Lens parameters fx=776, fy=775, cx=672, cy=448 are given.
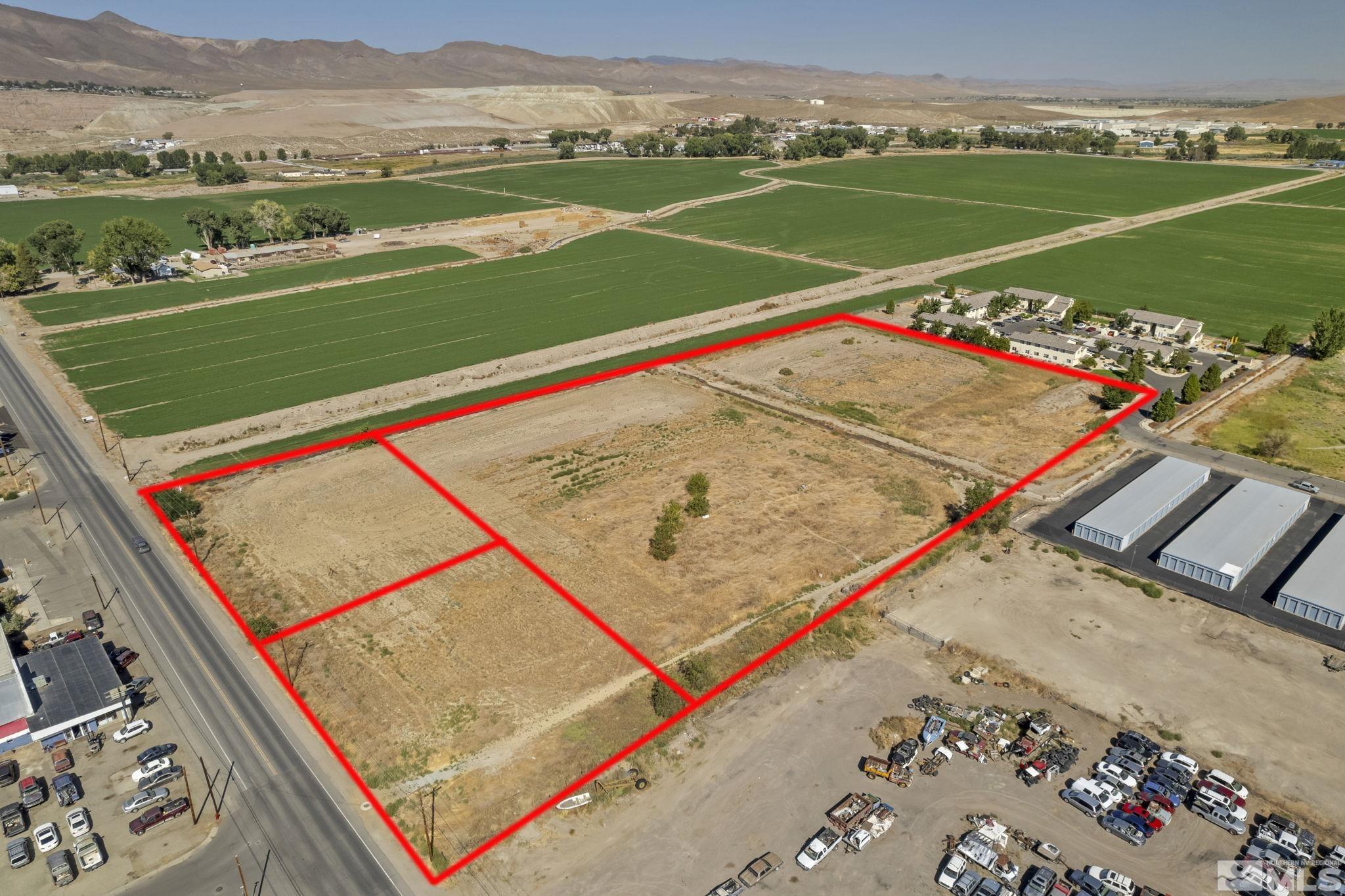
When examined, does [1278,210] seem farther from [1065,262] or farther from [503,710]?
[503,710]

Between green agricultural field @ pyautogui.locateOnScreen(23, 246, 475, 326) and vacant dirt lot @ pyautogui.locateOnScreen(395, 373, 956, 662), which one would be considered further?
green agricultural field @ pyautogui.locateOnScreen(23, 246, 475, 326)

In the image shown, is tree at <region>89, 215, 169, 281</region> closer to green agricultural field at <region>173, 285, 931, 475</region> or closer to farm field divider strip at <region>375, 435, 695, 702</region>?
green agricultural field at <region>173, 285, 931, 475</region>

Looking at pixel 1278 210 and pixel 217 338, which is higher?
pixel 1278 210

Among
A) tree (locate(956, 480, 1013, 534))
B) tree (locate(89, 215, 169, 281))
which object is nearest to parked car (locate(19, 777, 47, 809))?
tree (locate(956, 480, 1013, 534))

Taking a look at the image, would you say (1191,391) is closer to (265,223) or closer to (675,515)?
(675,515)

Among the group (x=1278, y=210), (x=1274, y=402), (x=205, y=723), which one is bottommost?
(x=205, y=723)

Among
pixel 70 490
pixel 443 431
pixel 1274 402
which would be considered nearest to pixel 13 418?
pixel 70 490
